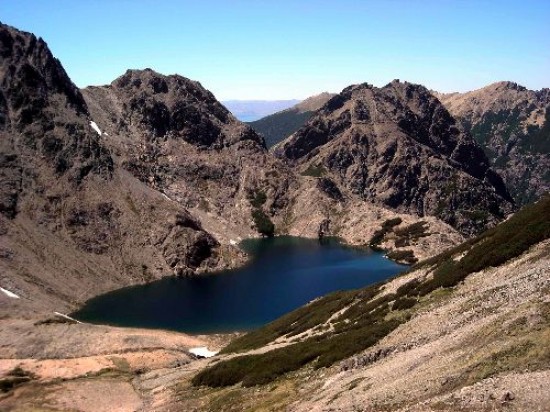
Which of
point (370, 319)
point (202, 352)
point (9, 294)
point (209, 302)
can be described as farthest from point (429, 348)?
point (9, 294)

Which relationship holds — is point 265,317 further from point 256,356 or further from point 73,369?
point 256,356

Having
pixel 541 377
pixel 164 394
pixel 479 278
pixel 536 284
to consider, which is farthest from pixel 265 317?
pixel 541 377

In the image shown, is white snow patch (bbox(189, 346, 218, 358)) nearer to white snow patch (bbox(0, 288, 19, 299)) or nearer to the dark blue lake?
the dark blue lake

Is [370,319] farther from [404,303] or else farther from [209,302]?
[209,302]

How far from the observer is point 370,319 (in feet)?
205

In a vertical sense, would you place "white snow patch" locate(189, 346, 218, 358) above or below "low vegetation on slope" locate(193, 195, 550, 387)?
below

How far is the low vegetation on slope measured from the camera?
5644 cm

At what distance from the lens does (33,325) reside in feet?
391

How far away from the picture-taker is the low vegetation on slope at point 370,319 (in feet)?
185

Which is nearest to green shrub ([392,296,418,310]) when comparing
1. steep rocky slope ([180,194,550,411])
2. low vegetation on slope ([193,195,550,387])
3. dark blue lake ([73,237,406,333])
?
low vegetation on slope ([193,195,550,387])

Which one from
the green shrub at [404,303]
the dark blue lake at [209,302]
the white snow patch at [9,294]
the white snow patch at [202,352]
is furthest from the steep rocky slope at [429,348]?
the white snow patch at [9,294]

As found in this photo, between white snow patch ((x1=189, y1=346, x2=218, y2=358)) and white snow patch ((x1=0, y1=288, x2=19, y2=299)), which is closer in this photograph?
white snow patch ((x1=189, y1=346, x2=218, y2=358))

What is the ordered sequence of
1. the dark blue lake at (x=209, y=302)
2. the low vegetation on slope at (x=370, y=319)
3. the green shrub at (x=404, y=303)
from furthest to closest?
the dark blue lake at (x=209, y=302) → the green shrub at (x=404, y=303) → the low vegetation on slope at (x=370, y=319)

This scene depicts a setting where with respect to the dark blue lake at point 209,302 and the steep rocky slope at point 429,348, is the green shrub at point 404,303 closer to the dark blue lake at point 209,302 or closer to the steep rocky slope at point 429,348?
the steep rocky slope at point 429,348
